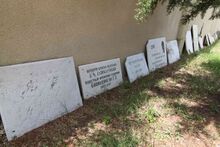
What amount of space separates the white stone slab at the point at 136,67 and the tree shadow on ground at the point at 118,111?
0.14m

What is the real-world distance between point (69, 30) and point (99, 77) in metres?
1.00

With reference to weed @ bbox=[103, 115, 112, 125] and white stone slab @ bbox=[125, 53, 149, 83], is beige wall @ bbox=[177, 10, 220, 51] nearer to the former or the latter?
white stone slab @ bbox=[125, 53, 149, 83]

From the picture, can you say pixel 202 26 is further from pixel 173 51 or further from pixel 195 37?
pixel 173 51

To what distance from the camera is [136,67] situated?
541cm

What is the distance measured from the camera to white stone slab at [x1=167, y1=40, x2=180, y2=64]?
6.89 meters

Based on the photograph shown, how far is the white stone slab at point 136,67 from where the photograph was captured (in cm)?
516

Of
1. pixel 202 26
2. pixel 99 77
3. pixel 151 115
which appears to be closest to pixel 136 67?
pixel 99 77

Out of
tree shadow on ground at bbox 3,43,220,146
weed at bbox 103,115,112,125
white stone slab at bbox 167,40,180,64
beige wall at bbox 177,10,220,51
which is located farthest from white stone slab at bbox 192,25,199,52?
weed at bbox 103,115,112,125

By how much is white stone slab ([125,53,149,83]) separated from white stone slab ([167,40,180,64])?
1.41 metres

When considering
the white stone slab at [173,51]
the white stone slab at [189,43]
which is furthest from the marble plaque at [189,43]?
the white stone slab at [173,51]

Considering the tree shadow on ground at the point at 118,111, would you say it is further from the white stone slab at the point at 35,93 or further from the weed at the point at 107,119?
the white stone slab at the point at 35,93

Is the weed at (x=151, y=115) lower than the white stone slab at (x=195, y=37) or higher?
lower

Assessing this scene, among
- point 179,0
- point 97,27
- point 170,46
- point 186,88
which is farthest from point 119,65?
point 170,46

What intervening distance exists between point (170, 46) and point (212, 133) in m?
3.87
